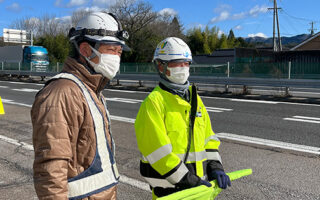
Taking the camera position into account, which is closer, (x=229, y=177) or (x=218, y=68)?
(x=229, y=177)

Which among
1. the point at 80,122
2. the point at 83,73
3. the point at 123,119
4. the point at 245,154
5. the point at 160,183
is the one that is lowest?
the point at 245,154

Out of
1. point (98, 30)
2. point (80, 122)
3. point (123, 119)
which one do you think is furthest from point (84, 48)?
point (123, 119)

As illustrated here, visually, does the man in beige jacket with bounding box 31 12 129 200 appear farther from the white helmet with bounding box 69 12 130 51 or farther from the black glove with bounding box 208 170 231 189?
the black glove with bounding box 208 170 231 189

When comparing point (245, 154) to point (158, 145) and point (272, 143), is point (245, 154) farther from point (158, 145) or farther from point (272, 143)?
point (158, 145)

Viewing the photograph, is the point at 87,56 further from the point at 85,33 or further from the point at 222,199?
the point at 222,199

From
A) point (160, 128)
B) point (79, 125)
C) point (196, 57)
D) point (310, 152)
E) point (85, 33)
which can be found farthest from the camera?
point (196, 57)

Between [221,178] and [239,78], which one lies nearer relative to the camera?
[221,178]

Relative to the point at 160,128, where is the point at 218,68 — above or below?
above

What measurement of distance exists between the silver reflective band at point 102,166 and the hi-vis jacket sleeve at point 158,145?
45 centimetres

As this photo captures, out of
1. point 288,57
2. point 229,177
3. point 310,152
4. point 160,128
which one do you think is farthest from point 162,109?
point 288,57

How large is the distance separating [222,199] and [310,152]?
116 inches

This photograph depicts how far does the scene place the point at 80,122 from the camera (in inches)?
67.6

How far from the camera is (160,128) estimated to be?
2307 millimetres

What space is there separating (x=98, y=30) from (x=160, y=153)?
937mm
